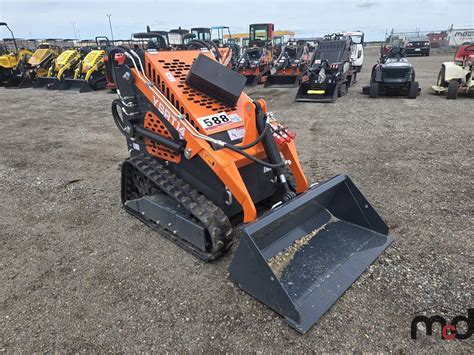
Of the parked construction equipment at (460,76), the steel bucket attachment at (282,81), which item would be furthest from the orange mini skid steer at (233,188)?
the steel bucket attachment at (282,81)

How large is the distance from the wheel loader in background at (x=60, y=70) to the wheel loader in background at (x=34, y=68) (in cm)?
92

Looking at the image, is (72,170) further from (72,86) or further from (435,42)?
(435,42)

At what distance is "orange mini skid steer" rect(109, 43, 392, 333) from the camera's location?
9.32 ft

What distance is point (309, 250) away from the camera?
316 centimetres

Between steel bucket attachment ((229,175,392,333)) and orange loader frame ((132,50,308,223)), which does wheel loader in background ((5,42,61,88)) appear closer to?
orange loader frame ((132,50,308,223))

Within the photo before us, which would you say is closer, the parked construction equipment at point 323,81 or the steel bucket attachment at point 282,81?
the parked construction equipment at point 323,81

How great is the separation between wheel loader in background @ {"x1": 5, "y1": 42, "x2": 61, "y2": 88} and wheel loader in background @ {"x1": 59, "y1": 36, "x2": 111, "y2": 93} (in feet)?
8.92

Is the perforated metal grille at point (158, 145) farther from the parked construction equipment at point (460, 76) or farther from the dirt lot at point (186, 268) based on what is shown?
the parked construction equipment at point (460, 76)

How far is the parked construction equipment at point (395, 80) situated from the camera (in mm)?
10523

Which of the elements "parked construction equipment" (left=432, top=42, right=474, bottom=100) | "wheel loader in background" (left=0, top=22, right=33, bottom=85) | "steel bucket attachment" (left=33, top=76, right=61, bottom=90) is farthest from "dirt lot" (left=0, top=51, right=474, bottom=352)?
"wheel loader in background" (left=0, top=22, right=33, bottom=85)

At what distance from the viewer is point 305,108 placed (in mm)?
9922

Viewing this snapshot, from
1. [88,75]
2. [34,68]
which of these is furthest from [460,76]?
[34,68]

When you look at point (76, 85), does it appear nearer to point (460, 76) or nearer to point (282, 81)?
point (282, 81)

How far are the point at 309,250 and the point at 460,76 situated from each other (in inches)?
400
